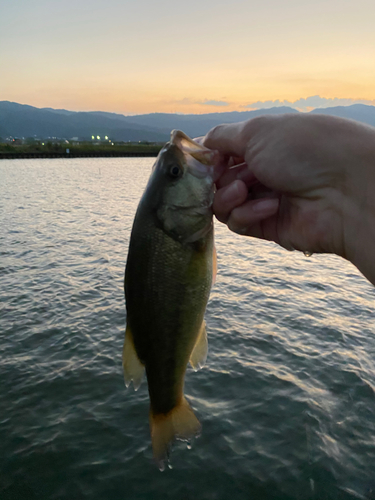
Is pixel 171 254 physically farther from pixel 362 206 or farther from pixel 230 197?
pixel 362 206

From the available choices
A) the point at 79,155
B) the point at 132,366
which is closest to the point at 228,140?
the point at 132,366

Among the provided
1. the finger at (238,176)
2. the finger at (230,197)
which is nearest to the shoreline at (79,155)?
the finger at (238,176)

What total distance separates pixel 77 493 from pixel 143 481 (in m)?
0.95

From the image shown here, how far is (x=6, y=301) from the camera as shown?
1189cm

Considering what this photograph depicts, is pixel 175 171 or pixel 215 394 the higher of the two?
pixel 175 171

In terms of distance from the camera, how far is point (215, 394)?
7590mm

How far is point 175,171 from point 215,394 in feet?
19.6

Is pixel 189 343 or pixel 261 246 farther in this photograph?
pixel 261 246

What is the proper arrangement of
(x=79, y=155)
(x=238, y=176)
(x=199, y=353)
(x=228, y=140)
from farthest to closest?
(x=79, y=155)
(x=238, y=176)
(x=199, y=353)
(x=228, y=140)

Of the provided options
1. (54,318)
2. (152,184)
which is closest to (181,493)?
(152,184)

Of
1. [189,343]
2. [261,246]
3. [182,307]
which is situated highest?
[182,307]

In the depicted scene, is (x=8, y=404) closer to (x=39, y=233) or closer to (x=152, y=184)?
(x=152, y=184)

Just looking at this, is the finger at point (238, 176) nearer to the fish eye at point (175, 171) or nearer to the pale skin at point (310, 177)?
the pale skin at point (310, 177)

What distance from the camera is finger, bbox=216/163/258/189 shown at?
338 centimetres
